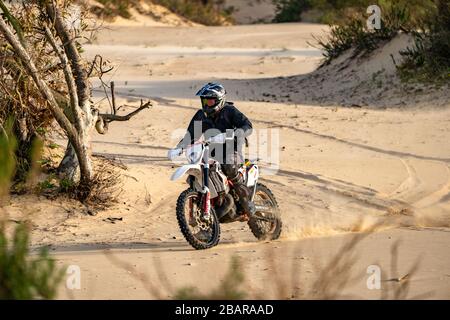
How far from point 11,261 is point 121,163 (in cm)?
752

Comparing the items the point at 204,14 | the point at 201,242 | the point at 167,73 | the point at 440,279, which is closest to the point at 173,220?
the point at 201,242

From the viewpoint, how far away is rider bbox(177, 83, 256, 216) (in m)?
10.1

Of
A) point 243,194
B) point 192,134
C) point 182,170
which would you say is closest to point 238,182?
point 243,194

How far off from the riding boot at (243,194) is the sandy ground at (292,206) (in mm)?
399

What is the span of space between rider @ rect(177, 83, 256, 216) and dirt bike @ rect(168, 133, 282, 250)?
81mm

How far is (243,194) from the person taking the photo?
10.3 m

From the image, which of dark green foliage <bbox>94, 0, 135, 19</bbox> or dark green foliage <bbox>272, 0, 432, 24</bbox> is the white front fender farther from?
dark green foliage <bbox>94, 0, 135, 19</bbox>

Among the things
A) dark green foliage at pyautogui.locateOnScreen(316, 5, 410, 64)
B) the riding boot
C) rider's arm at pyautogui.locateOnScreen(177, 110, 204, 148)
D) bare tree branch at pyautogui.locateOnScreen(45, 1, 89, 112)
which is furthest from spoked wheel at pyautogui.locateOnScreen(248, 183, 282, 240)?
dark green foliage at pyautogui.locateOnScreen(316, 5, 410, 64)

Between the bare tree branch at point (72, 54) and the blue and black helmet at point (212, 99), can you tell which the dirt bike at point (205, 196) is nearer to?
the blue and black helmet at point (212, 99)

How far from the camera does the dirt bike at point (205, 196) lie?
974cm

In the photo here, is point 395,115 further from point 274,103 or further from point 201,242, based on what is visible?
point 201,242

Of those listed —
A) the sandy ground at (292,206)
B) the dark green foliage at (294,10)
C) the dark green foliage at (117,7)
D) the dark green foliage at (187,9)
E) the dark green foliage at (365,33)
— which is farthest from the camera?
the dark green foliage at (294,10)

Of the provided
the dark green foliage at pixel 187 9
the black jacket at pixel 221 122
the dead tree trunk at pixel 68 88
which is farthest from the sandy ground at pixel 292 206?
the dark green foliage at pixel 187 9

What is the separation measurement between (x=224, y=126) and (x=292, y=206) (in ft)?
9.14
